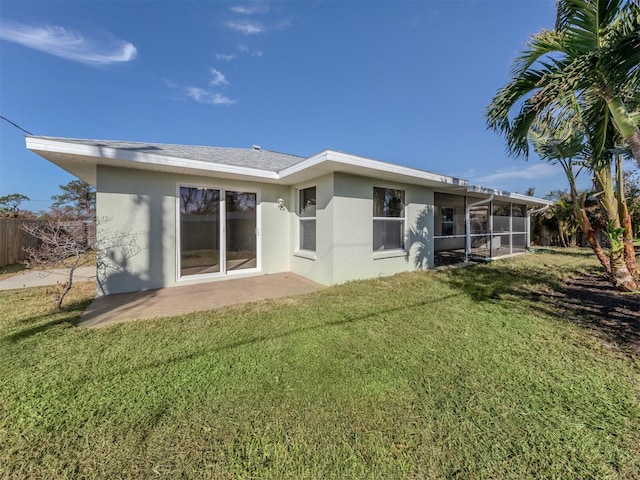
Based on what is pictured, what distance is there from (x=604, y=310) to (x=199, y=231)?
338 inches

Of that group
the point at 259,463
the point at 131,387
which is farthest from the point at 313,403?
the point at 131,387

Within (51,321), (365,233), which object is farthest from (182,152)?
(365,233)

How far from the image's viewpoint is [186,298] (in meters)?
5.15

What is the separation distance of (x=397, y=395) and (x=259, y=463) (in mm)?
1300

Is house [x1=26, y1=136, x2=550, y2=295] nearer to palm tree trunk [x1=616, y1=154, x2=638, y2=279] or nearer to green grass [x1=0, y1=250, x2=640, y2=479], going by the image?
green grass [x1=0, y1=250, x2=640, y2=479]

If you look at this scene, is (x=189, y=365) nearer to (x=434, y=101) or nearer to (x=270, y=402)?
(x=270, y=402)

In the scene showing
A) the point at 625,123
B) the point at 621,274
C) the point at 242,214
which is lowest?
the point at 621,274

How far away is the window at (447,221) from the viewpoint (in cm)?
1395

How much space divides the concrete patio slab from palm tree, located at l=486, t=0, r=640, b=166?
5336mm

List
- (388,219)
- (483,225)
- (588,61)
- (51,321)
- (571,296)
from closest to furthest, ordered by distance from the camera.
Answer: (588,61) < (51,321) < (571,296) < (388,219) < (483,225)

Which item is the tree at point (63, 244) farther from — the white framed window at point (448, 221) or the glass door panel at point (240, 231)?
the white framed window at point (448, 221)

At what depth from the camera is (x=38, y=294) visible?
5.28 metres

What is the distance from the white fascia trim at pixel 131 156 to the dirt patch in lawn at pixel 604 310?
7122 millimetres

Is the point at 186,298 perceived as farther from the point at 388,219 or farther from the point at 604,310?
the point at 604,310
